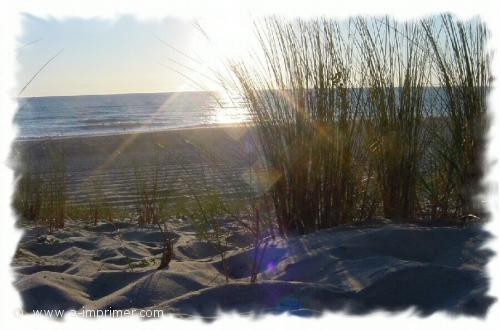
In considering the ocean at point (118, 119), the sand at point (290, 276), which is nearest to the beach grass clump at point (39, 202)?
the ocean at point (118, 119)

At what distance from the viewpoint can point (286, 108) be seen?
290 centimetres

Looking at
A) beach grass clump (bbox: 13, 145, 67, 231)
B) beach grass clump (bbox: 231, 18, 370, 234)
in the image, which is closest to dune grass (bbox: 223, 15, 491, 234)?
beach grass clump (bbox: 231, 18, 370, 234)

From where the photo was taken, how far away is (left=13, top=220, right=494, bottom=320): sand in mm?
1796

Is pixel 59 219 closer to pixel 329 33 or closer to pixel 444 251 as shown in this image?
pixel 329 33

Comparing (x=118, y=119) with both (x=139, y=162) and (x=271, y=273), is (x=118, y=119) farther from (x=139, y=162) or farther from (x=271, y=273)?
(x=271, y=273)

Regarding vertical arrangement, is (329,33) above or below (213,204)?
above

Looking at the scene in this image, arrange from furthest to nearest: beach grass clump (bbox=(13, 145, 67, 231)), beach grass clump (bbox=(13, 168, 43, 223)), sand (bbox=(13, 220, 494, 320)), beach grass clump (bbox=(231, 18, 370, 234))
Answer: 1. beach grass clump (bbox=(13, 168, 43, 223))
2. beach grass clump (bbox=(13, 145, 67, 231))
3. beach grass clump (bbox=(231, 18, 370, 234))
4. sand (bbox=(13, 220, 494, 320))

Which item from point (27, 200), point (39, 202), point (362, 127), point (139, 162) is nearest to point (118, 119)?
point (139, 162)

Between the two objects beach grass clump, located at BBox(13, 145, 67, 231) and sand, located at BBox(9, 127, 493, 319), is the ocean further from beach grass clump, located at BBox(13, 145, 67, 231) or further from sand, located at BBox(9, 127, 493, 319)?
beach grass clump, located at BBox(13, 145, 67, 231)

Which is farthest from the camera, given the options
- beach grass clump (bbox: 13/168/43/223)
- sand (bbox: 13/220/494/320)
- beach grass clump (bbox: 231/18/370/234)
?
beach grass clump (bbox: 13/168/43/223)

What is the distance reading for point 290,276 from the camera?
2211 mm

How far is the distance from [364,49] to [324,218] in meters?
0.96

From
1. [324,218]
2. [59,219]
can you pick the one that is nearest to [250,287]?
[324,218]

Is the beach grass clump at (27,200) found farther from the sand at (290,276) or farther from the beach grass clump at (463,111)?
the beach grass clump at (463,111)
